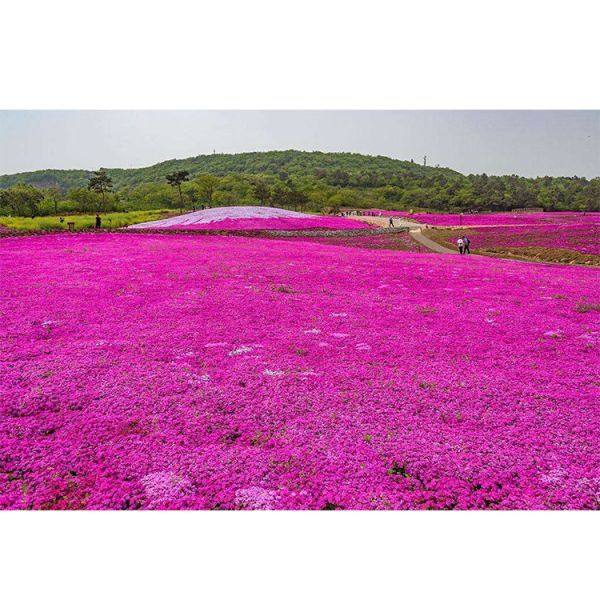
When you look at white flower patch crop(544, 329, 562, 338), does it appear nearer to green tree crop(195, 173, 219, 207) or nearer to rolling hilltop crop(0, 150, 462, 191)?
rolling hilltop crop(0, 150, 462, 191)

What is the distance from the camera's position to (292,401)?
5.70m

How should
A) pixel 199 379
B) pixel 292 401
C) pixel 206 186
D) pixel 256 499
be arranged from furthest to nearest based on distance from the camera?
pixel 206 186 < pixel 199 379 < pixel 292 401 < pixel 256 499

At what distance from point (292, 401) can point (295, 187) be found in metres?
79.2

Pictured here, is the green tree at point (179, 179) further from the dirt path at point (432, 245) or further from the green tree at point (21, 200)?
the dirt path at point (432, 245)

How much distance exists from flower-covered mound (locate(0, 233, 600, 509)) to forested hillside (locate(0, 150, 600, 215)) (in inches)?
433

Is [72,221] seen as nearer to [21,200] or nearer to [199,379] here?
[21,200]

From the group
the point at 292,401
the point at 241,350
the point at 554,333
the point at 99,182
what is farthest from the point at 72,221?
the point at 554,333

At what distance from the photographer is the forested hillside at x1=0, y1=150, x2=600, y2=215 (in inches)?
951

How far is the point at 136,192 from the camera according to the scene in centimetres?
3969

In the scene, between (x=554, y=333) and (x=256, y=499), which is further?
(x=554, y=333)

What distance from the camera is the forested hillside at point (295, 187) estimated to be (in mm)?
24156

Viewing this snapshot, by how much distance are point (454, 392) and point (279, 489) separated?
10.5ft

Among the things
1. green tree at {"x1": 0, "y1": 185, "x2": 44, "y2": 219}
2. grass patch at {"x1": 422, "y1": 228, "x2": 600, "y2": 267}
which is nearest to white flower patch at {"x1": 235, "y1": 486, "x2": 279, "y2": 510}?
green tree at {"x1": 0, "y1": 185, "x2": 44, "y2": 219}

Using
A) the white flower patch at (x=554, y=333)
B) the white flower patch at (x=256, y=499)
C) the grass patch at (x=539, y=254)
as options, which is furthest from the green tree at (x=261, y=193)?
the white flower patch at (x=256, y=499)
